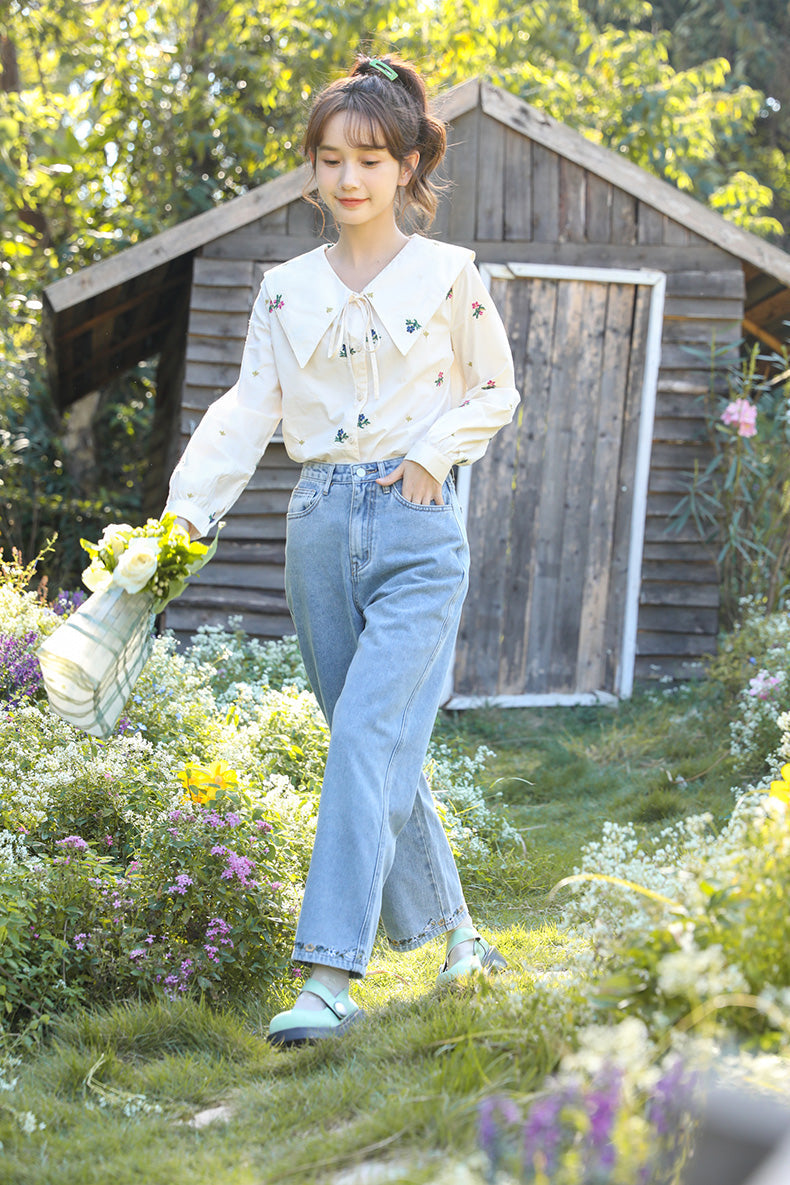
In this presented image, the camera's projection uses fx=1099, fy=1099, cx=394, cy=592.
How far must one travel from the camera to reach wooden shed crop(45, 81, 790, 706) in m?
5.89

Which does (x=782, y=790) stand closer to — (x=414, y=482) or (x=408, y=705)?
(x=408, y=705)

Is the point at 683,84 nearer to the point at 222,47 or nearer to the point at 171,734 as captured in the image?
the point at 222,47

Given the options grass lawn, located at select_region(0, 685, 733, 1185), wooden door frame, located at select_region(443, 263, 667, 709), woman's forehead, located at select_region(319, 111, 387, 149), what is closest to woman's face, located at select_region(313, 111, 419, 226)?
woman's forehead, located at select_region(319, 111, 387, 149)

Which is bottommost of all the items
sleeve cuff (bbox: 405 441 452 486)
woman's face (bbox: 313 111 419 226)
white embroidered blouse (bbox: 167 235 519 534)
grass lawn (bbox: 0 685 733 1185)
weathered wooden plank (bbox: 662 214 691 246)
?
grass lawn (bbox: 0 685 733 1185)

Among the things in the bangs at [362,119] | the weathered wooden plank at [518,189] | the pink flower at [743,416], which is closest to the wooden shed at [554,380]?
the weathered wooden plank at [518,189]

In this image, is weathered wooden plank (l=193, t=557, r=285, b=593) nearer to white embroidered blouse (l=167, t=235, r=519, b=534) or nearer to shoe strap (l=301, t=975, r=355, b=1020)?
white embroidered blouse (l=167, t=235, r=519, b=534)

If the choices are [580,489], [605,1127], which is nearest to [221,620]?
[580,489]

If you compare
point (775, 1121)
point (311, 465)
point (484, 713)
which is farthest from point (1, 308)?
point (775, 1121)

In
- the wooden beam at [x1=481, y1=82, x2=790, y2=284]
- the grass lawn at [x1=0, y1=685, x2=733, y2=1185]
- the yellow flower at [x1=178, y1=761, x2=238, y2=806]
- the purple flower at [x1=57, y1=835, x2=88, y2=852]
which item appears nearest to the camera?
the grass lawn at [x1=0, y1=685, x2=733, y2=1185]

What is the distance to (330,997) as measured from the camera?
2059mm

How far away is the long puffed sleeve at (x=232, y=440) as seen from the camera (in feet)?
7.54

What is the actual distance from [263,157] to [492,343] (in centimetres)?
798

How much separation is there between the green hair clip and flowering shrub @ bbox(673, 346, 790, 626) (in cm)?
384

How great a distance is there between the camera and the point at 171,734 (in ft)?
11.3
